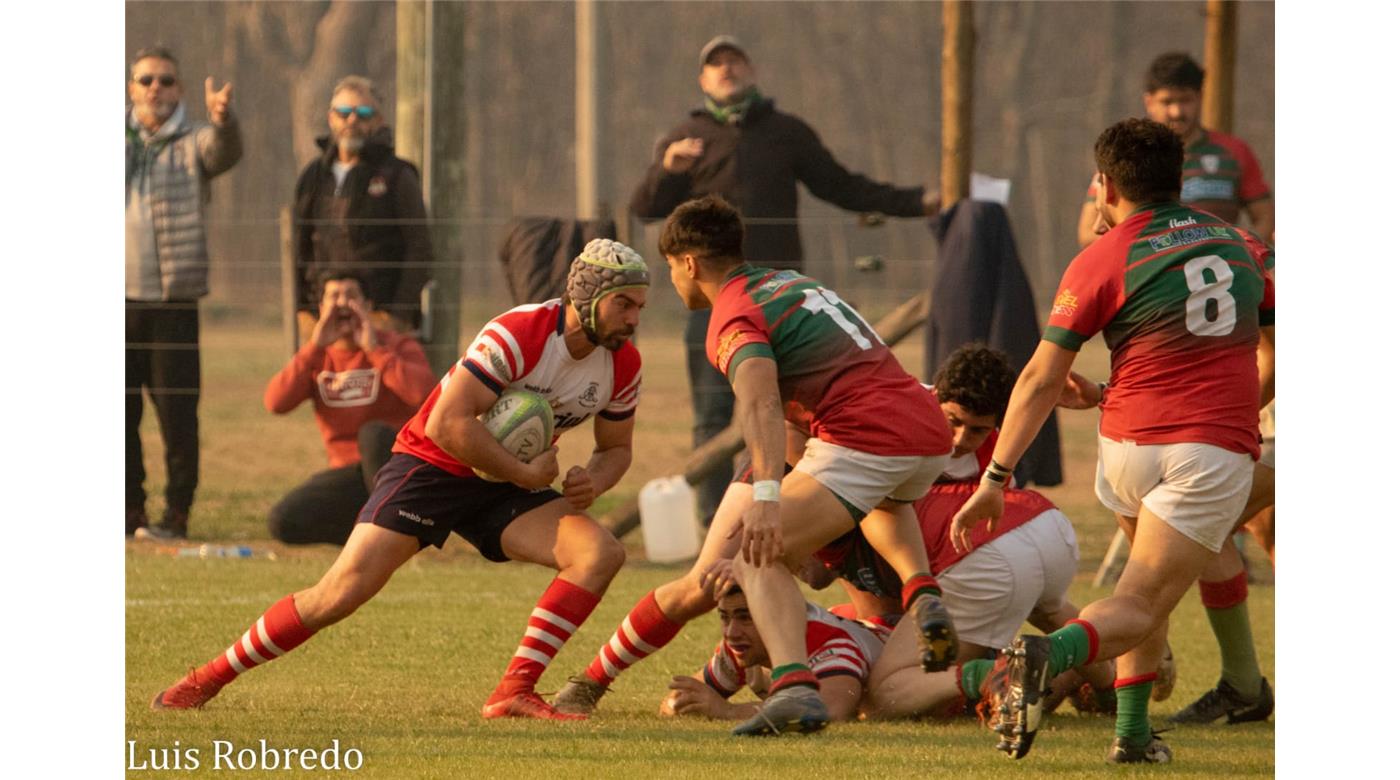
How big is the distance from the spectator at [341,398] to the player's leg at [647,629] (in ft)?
14.9

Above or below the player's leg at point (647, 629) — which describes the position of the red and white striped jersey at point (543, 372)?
above

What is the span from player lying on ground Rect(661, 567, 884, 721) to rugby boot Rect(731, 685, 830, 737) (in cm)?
34

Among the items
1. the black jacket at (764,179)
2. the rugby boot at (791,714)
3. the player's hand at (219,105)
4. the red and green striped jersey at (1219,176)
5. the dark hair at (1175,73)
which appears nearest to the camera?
the rugby boot at (791,714)

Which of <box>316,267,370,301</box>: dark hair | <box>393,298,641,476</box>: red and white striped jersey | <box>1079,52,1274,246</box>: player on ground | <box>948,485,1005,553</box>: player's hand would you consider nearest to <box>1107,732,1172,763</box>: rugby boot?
<box>948,485,1005,553</box>: player's hand

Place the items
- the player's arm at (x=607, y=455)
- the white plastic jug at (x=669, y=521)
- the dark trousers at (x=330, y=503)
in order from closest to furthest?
the player's arm at (x=607, y=455) < the dark trousers at (x=330, y=503) < the white plastic jug at (x=669, y=521)

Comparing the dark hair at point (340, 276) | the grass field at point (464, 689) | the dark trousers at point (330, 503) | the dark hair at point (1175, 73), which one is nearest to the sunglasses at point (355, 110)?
the dark hair at point (340, 276)

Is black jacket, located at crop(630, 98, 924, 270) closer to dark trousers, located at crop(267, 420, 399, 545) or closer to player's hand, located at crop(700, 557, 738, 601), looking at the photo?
dark trousers, located at crop(267, 420, 399, 545)

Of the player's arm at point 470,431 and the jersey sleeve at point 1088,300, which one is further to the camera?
the player's arm at point 470,431

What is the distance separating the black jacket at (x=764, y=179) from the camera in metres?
11.6

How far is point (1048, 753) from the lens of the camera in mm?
5879

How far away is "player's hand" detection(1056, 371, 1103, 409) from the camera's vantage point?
621 cm

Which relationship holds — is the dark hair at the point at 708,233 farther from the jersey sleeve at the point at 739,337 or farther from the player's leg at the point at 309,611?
the player's leg at the point at 309,611

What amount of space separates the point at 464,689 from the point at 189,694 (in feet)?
3.35

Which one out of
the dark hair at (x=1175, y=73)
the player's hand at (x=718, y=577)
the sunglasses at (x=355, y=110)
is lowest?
the player's hand at (x=718, y=577)
